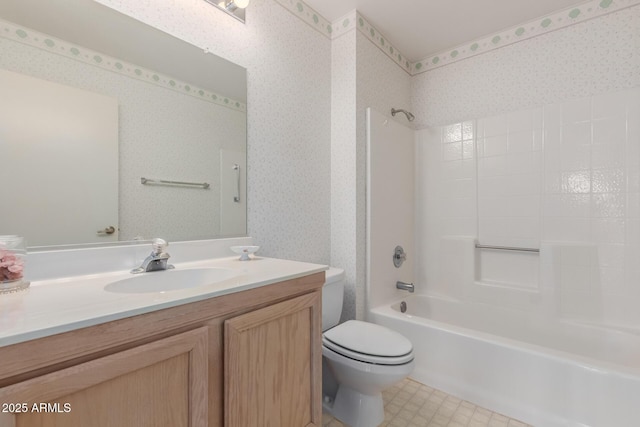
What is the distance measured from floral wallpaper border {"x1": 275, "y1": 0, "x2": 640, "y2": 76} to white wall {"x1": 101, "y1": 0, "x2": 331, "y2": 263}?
0.29 feet

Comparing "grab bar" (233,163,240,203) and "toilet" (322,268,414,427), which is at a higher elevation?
"grab bar" (233,163,240,203)

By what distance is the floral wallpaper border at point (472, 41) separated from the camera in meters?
1.79

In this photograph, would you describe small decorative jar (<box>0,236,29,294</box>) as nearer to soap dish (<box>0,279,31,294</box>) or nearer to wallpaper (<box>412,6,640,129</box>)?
soap dish (<box>0,279,31,294</box>)

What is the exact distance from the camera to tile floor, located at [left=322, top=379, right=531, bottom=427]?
1.47 metres

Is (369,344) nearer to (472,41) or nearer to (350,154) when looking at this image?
(350,154)

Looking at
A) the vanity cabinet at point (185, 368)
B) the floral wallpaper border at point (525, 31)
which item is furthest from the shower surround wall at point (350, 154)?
the vanity cabinet at point (185, 368)

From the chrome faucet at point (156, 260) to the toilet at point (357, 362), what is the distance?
2.65ft

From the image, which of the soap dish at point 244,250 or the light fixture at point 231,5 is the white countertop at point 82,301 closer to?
the soap dish at point 244,250

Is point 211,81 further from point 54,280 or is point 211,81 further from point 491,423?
point 491,423

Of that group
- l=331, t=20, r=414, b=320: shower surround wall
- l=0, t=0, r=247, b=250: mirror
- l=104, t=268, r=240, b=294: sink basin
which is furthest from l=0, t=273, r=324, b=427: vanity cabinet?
l=331, t=20, r=414, b=320: shower surround wall

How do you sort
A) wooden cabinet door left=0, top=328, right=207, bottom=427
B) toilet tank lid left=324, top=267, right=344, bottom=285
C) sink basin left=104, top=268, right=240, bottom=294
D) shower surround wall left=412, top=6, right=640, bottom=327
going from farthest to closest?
shower surround wall left=412, top=6, right=640, bottom=327, toilet tank lid left=324, top=267, right=344, bottom=285, sink basin left=104, top=268, right=240, bottom=294, wooden cabinet door left=0, top=328, right=207, bottom=427

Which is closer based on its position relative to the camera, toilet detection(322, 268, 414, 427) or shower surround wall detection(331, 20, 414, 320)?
toilet detection(322, 268, 414, 427)

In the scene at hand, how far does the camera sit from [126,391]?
0.63 m

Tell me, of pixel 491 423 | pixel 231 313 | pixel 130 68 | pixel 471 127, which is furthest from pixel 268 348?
pixel 471 127
